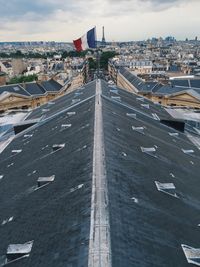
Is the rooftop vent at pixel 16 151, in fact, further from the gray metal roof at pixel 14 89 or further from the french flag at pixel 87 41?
the gray metal roof at pixel 14 89

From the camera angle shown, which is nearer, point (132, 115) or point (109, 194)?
point (109, 194)

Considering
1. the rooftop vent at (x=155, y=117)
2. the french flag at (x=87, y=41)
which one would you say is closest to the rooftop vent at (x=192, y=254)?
the rooftop vent at (x=155, y=117)

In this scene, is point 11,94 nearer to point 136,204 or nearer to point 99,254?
point 136,204

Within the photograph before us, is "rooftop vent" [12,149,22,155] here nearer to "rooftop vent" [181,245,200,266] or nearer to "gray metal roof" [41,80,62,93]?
"rooftop vent" [181,245,200,266]

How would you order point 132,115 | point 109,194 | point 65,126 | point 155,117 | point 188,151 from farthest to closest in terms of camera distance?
point 155,117, point 132,115, point 65,126, point 188,151, point 109,194

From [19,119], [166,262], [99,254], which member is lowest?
[19,119]

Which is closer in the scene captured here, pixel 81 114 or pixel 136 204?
Result: pixel 136 204

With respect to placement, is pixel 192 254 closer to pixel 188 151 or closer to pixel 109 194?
pixel 109 194

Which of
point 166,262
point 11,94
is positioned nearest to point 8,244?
point 166,262

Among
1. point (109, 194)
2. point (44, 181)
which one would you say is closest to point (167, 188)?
point (109, 194)
